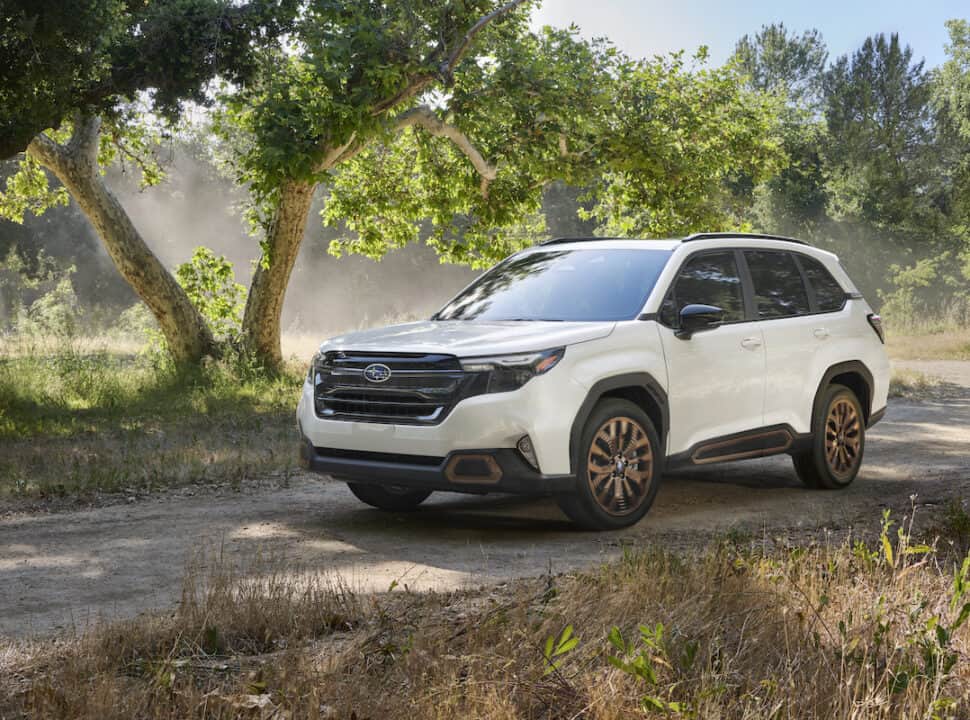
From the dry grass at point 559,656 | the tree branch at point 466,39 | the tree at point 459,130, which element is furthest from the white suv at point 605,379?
the tree branch at point 466,39

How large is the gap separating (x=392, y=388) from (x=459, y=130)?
10798 millimetres

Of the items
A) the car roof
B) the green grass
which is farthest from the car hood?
the green grass

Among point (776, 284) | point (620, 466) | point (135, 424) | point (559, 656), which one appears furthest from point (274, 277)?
point (559, 656)

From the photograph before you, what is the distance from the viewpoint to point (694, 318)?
7.93 meters

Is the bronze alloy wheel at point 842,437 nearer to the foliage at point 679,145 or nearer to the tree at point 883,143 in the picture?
the foliage at point 679,145

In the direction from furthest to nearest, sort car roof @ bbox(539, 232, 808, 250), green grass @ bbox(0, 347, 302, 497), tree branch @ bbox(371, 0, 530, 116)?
tree branch @ bbox(371, 0, 530, 116), green grass @ bbox(0, 347, 302, 497), car roof @ bbox(539, 232, 808, 250)

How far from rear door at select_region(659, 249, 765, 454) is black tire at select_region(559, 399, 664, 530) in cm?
35

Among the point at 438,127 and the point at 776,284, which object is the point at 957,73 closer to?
the point at 438,127

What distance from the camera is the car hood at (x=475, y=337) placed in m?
7.11

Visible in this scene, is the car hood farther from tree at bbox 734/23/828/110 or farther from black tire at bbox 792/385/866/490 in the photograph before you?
tree at bbox 734/23/828/110

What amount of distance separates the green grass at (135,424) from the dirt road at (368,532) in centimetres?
84

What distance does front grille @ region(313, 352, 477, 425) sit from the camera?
7.06 metres

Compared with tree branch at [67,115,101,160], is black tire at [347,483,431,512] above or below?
below

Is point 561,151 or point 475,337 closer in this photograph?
point 475,337
